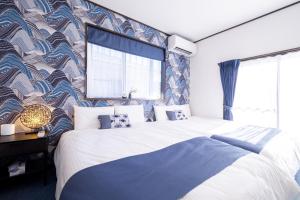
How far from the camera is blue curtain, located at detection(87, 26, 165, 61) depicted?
101 inches

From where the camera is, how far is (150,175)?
981 millimetres

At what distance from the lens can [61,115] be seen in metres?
2.26

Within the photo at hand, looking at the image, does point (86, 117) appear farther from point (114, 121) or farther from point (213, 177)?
point (213, 177)

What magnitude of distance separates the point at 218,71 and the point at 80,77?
2.83 meters

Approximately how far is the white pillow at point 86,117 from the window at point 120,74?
306 mm

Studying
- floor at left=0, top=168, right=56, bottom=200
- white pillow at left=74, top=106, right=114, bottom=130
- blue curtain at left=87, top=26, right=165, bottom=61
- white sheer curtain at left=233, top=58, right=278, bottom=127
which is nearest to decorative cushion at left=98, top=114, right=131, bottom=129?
white pillow at left=74, top=106, right=114, bottom=130

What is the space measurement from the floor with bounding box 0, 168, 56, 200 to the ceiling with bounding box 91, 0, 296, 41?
8.64 feet

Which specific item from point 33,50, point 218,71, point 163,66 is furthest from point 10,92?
point 218,71

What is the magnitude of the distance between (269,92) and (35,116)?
3.67 m

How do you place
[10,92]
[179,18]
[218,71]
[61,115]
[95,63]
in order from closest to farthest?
[10,92]
[61,115]
[95,63]
[179,18]
[218,71]

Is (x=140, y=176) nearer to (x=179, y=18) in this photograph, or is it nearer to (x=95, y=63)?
(x=95, y=63)

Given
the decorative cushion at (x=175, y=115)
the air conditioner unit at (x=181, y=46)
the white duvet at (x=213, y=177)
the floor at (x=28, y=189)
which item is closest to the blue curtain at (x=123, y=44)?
the air conditioner unit at (x=181, y=46)

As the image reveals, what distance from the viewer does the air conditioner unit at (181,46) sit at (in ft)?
11.4

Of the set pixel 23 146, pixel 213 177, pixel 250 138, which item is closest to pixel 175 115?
pixel 250 138
